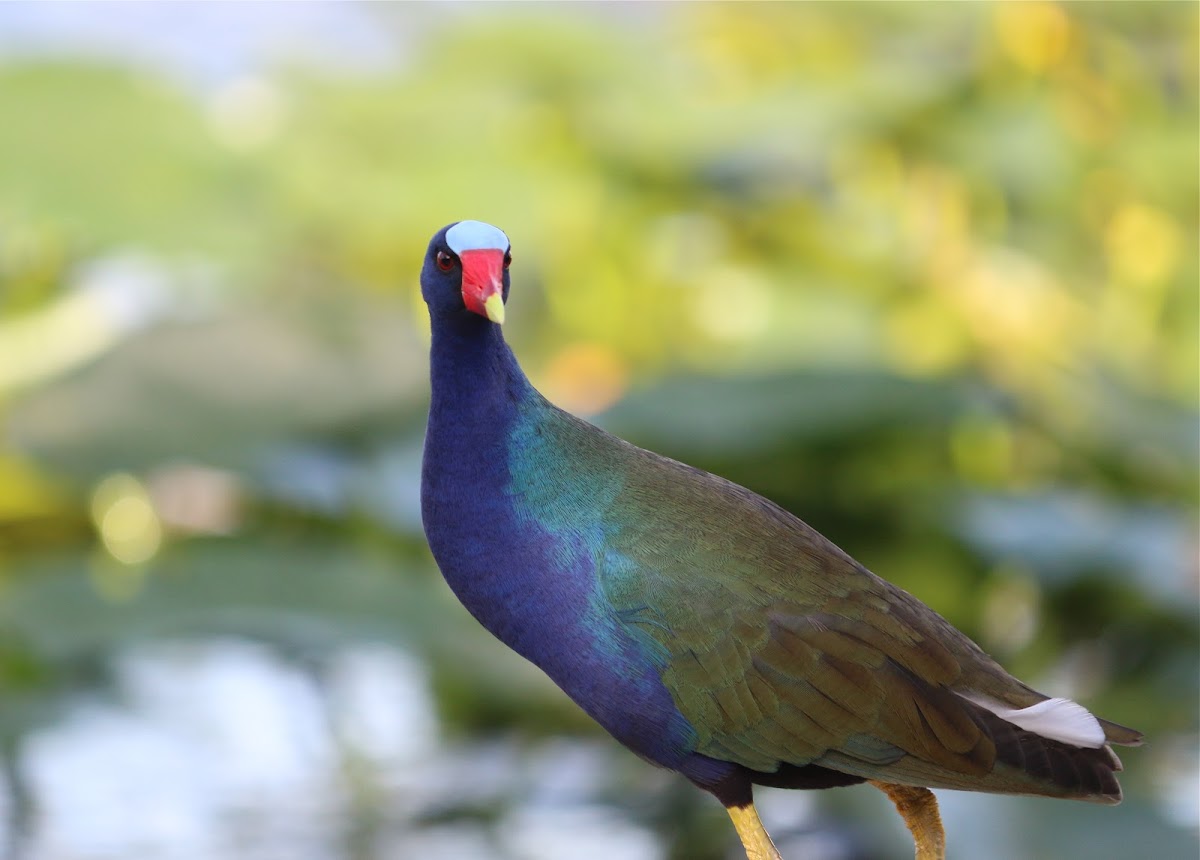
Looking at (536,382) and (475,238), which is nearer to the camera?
(475,238)

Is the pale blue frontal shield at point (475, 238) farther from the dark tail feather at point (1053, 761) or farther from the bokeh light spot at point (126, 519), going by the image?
the bokeh light spot at point (126, 519)

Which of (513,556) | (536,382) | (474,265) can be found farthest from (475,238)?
(536,382)

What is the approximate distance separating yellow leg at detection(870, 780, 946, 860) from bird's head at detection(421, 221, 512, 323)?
0.80 feet

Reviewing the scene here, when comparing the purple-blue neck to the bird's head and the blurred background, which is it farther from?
the blurred background

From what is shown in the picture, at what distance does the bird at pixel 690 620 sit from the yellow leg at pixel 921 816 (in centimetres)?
5

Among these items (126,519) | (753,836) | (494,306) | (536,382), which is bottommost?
(753,836)

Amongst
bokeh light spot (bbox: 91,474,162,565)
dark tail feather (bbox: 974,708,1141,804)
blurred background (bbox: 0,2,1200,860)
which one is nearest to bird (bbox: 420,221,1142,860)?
dark tail feather (bbox: 974,708,1141,804)

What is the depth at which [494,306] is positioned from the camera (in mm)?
516

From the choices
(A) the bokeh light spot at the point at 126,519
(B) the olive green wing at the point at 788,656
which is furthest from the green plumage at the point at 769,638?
(A) the bokeh light spot at the point at 126,519

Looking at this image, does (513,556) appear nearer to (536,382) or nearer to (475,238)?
(475,238)

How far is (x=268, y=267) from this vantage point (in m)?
1.67

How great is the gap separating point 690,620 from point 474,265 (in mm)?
150

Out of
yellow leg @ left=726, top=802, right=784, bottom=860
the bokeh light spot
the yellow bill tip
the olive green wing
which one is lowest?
yellow leg @ left=726, top=802, right=784, bottom=860

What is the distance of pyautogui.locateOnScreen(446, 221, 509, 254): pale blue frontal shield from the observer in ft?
1.69
